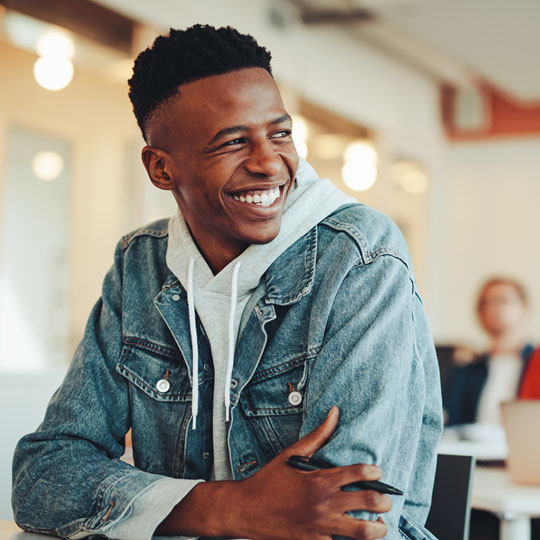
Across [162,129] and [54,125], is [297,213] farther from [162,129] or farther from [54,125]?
[54,125]

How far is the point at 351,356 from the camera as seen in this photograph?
1173 mm

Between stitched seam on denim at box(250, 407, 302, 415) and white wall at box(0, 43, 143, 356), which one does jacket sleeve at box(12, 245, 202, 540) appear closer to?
stitched seam on denim at box(250, 407, 302, 415)

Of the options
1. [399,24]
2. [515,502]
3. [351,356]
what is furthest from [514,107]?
[351,356]

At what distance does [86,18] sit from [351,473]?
3809 millimetres

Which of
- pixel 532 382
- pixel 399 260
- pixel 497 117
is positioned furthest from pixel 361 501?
pixel 497 117

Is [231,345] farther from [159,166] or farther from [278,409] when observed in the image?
[159,166]

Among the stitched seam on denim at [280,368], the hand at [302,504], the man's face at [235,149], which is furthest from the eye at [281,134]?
the hand at [302,504]

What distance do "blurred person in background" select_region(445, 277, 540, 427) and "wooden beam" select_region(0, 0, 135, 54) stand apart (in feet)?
8.03

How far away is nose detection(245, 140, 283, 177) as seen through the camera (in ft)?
4.25

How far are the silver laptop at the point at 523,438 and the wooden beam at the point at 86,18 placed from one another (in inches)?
128

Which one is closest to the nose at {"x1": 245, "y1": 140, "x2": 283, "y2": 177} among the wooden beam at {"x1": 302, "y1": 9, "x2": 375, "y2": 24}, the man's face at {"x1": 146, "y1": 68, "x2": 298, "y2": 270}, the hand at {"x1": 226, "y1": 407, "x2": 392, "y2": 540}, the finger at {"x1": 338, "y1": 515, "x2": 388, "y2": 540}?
the man's face at {"x1": 146, "y1": 68, "x2": 298, "y2": 270}

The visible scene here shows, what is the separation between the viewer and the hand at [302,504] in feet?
3.47

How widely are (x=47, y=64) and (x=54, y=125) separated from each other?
2.12 ft

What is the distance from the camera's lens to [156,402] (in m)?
1.37
